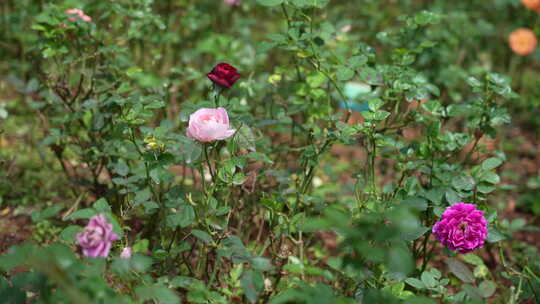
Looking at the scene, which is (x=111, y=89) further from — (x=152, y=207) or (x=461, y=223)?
(x=461, y=223)

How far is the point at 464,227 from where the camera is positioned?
1.52m

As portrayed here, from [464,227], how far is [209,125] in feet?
2.47

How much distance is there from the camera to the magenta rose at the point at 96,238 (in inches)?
46.0

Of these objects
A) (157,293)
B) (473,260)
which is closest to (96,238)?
(157,293)

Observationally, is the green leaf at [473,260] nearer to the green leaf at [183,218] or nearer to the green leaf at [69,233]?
the green leaf at [183,218]

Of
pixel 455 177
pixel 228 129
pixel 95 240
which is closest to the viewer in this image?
pixel 95 240

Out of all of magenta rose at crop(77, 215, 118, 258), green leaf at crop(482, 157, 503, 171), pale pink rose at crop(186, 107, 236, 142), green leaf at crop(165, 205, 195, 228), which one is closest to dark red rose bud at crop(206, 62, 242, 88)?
pale pink rose at crop(186, 107, 236, 142)

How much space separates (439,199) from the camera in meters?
1.68

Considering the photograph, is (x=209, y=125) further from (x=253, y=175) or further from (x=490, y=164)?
(x=490, y=164)

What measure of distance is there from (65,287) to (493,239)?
1.18m

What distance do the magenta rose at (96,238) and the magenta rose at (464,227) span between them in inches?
35.2

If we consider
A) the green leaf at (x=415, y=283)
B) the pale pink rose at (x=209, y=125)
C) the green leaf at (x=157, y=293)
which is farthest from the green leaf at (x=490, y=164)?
the green leaf at (x=157, y=293)

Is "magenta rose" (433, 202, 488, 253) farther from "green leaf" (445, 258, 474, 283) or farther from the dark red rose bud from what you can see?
the dark red rose bud

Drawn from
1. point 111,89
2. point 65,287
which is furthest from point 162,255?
point 111,89
